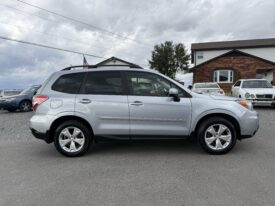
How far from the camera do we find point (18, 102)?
13.7m

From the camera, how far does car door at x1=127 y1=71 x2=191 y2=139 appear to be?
473 cm

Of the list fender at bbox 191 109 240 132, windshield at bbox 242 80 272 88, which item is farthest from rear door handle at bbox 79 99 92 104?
windshield at bbox 242 80 272 88

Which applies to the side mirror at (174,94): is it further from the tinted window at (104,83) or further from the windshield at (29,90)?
the windshield at (29,90)

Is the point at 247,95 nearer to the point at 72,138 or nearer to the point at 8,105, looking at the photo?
the point at 72,138

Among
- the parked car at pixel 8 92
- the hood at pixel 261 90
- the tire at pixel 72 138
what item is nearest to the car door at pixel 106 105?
the tire at pixel 72 138

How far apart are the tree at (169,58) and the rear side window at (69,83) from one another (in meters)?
34.8

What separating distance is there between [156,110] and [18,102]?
38.1ft

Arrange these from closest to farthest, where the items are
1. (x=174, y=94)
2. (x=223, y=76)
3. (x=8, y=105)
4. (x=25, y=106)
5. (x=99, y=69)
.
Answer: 1. (x=174, y=94)
2. (x=99, y=69)
3. (x=8, y=105)
4. (x=25, y=106)
5. (x=223, y=76)

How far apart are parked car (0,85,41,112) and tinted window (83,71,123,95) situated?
1062 cm

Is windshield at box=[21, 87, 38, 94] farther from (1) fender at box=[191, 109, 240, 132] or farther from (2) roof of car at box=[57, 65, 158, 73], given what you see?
(1) fender at box=[191, 109, 240, 132]

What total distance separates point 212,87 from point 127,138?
35.4 ft

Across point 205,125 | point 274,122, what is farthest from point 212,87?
point 205,125

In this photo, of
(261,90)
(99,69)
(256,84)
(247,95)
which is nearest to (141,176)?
(99,69)

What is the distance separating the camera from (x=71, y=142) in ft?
15.9
